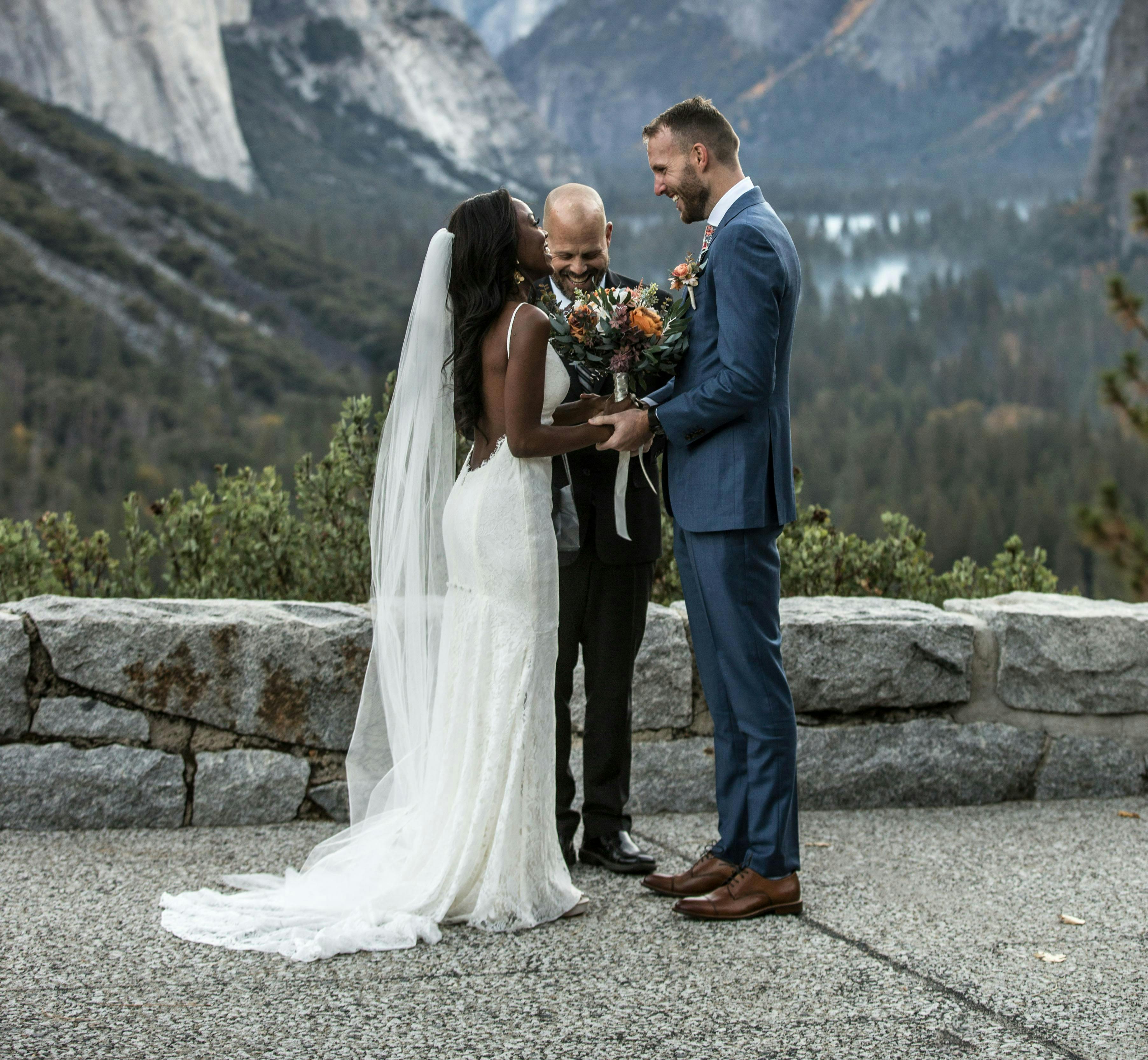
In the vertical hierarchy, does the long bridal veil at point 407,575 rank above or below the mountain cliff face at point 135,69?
below

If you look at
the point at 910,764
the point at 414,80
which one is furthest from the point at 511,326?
the point at 414,80

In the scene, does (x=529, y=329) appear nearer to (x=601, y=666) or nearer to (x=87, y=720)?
(x=601, y=666)

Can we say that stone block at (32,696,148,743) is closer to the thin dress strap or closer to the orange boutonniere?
the thin dress strap

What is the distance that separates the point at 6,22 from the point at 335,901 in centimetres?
11158

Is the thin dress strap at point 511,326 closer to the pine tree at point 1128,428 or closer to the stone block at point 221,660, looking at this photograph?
the stone block at point 221,660

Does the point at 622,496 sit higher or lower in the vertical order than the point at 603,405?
lower

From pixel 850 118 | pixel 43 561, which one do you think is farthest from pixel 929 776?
pixel 850 118

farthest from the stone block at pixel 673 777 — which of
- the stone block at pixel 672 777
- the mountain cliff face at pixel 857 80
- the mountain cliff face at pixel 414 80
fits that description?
the mountain cliff face at pixel 857 80

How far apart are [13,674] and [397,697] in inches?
55.5

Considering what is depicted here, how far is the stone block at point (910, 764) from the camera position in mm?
4590

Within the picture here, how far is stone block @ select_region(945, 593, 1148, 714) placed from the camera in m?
4.69

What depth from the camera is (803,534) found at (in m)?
5.78

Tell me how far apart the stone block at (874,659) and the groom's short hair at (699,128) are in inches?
71.9

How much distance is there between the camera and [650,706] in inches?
177
